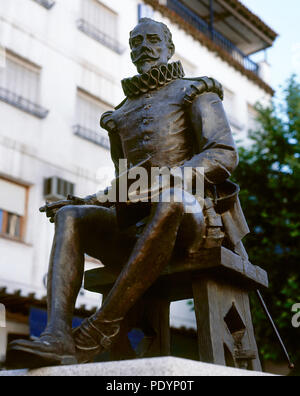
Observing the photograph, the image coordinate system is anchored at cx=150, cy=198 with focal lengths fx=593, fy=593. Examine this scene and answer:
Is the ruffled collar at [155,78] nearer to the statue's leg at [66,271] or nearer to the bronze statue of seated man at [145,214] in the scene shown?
the bronze statue of seated man at [145,214]

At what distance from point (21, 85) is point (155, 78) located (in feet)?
31.9

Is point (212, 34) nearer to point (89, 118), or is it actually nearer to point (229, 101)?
point (229, 101)

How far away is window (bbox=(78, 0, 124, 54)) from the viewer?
14820 mm

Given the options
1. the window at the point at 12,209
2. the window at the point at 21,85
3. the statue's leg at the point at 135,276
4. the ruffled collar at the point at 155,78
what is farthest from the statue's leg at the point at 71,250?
the window at the point at 21,85

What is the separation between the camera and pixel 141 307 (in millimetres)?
3301

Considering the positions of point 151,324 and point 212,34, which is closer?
point 151,324

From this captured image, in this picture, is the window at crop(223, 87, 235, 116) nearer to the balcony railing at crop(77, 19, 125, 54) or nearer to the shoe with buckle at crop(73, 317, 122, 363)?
the balcony railing at crop(77, 19, 125, 54)

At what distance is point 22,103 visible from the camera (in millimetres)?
12422

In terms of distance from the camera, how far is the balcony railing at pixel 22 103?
39.6 feet

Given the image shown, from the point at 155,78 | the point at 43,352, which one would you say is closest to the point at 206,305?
the point at 43,352

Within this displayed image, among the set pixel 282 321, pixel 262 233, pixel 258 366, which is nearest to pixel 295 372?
pixel 282 321

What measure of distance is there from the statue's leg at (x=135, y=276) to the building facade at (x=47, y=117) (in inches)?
314

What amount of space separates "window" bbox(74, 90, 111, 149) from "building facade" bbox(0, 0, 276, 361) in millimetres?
24
